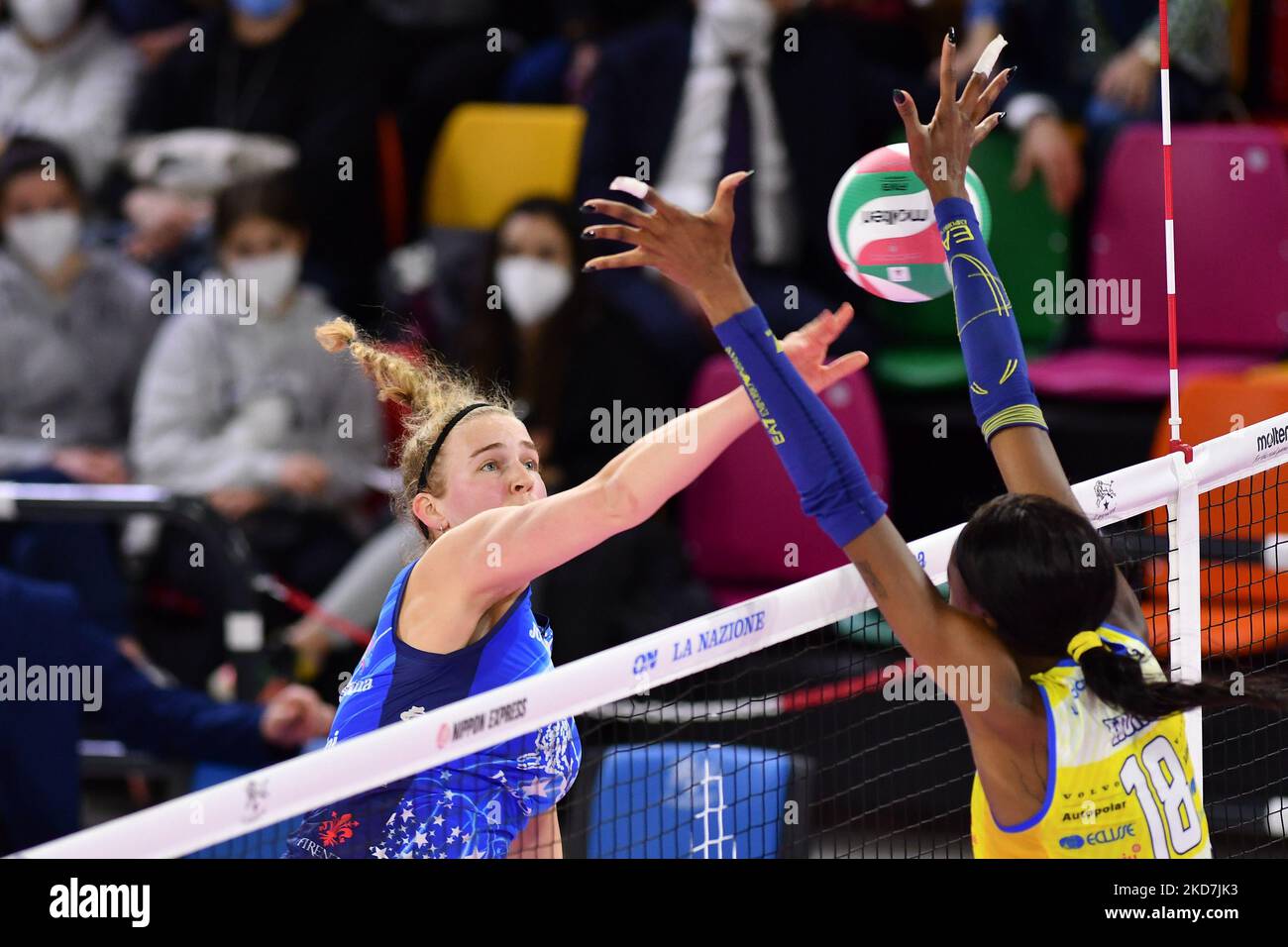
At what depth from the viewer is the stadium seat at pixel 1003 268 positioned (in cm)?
701

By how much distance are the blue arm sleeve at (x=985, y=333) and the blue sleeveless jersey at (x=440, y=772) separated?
930 millimetres

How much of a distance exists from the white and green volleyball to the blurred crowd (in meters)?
2.53

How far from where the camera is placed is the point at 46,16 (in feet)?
26.8

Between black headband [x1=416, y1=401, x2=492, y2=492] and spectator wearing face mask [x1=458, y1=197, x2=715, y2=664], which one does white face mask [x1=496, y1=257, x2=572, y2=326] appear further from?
black headband [x1=416, y1=401, x2=492, y2=492]


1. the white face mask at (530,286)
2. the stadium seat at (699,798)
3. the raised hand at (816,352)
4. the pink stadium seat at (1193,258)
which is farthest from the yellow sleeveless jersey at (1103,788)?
the white face mask at (530,286)

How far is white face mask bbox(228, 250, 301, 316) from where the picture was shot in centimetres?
712

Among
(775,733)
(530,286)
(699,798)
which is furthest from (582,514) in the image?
(530,286)

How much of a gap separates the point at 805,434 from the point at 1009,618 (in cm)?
43

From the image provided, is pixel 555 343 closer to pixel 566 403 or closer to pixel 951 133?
pixel 566 403

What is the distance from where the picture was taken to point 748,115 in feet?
23.5

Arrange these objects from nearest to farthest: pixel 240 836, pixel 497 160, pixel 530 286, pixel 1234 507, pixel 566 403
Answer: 1. pixel 240 836
2. pixel 1234 507
3. pixel 566 403
4. pixel 530 286
5. pixel 497 160

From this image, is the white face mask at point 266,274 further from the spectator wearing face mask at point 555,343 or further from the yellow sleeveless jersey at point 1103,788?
the yellow sleeveless jersey at point 1103,788
